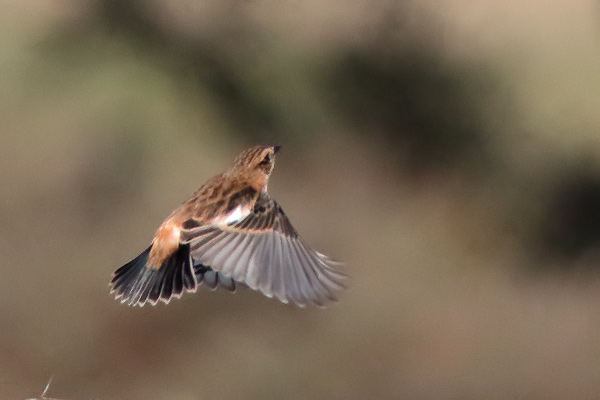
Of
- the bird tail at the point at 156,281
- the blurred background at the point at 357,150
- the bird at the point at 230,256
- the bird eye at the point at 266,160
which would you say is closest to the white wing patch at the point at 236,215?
the bird at the point at 230,256

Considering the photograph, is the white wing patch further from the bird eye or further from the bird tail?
the bird eye

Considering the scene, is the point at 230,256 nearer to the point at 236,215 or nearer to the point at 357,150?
the point at 236,215

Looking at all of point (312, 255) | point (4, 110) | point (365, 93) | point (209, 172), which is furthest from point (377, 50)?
point (312, 255)

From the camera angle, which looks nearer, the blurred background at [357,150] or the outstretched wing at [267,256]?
the outstretched wing at [267,256]

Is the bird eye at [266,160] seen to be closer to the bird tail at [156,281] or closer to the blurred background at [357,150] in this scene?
the bird tail at [156,281]

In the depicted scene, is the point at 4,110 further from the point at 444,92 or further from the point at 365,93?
the point at 444,92

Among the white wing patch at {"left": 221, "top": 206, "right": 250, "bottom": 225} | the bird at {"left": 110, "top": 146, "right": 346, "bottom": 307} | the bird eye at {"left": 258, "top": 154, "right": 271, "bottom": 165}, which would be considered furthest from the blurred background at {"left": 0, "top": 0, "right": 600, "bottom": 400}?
the white wing patch at {"left": 221, "top": 206, "right": 250, "bottom": 225}
